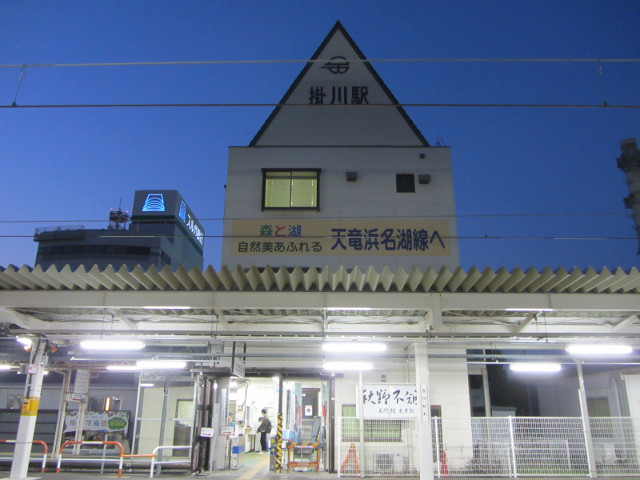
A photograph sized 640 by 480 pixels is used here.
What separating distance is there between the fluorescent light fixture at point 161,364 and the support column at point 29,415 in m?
2.19

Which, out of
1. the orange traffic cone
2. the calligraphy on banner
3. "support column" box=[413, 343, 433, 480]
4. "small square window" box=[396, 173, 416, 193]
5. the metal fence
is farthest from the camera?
"small square window" box=[396, 173, 416, 193]

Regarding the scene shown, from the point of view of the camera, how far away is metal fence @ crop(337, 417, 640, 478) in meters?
11.1

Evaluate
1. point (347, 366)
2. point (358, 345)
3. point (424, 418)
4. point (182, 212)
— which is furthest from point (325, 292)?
point (182, 212)

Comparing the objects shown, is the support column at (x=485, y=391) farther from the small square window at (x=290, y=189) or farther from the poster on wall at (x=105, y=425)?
the poster on wall at (x=105, y=425)

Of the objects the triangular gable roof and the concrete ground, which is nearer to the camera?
the concrete ground

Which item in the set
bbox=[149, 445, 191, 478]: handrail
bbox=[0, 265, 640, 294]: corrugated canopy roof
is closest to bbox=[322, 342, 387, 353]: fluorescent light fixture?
bbox=[0, 265, 640, 294]: corrugated canopy roof

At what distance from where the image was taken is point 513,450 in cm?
1096

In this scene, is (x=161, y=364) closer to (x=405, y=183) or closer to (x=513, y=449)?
(x=513, y=449)

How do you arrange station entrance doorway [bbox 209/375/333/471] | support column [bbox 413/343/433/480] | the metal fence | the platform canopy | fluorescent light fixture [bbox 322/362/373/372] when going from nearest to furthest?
1. the platform canopy
2. support column [bbox 413/343/433/480]
3. the metal fence
4. fluorescent light fixture [bbox 322/362/373/372]
5. station entrance doorway [bbox 209/375/333/471]

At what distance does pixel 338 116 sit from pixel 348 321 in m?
7.70

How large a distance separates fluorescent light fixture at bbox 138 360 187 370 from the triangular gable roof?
7.58 metres

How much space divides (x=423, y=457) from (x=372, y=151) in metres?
9.47

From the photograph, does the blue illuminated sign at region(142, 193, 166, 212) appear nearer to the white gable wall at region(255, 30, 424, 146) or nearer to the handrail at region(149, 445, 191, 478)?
the white gable wall at region(255, 30, 424, 146)

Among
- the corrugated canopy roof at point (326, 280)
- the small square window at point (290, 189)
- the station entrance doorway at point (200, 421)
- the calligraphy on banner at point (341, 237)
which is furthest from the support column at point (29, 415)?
the small square window at point (290, 189)
